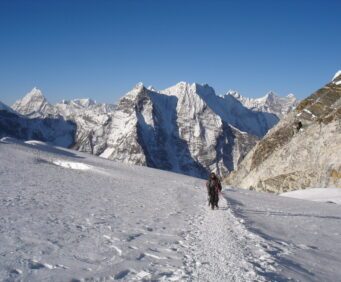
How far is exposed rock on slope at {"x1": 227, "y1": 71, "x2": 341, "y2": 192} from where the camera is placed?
43.4 metres

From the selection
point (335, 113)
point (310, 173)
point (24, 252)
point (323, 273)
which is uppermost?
point (335, 113)

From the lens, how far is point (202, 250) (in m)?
12.5

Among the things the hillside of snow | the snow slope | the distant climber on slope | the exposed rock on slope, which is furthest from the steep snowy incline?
the exposed rock on slope

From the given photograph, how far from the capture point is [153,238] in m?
14.1

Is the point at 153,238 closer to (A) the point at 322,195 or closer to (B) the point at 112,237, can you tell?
(B) the point at 112,237

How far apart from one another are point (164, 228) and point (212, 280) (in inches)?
263

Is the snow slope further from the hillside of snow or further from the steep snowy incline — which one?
the steep snowy incline

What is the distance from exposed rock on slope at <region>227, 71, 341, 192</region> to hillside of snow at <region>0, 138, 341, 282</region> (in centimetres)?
1661

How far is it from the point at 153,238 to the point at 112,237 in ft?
5.08

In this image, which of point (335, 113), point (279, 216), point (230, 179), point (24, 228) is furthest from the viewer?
point (230, 179)

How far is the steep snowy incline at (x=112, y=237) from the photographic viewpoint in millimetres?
10094

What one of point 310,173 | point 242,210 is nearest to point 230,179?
point 310,173

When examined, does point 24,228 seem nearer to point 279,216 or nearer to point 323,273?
point 323,273

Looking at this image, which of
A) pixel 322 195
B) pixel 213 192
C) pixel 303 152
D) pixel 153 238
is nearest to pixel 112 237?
pixel 153 238
